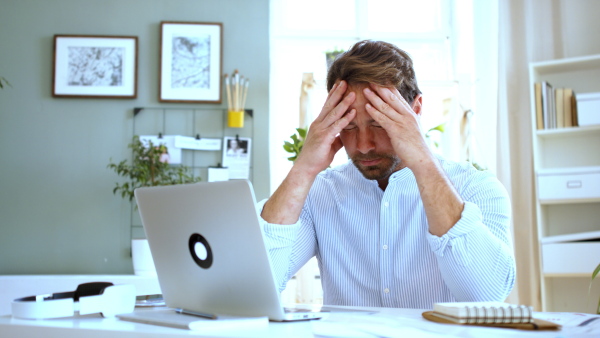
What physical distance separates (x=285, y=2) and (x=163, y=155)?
3.92 feet

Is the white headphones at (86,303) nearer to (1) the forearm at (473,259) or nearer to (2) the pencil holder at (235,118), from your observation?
(1) the forearm at (473,259)

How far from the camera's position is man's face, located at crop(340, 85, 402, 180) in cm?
150

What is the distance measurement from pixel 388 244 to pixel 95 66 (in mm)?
2650

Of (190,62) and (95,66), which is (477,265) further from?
(95,66)

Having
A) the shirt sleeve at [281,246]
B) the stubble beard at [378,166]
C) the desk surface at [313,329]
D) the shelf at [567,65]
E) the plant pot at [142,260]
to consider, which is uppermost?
the shelf at [567,65]

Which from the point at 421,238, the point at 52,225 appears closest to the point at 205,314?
the point at 421,238

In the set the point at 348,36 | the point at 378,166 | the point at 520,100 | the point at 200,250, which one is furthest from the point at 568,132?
the point at 200,250

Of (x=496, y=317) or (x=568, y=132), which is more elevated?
(x=568, y=132)

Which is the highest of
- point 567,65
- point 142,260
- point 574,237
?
point 567,65

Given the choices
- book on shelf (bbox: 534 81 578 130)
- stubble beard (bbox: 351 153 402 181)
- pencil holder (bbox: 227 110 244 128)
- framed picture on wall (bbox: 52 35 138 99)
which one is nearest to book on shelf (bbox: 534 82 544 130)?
book on shelf (bbox: 534 81 578 130)

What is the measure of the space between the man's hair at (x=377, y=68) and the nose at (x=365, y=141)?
0.12 meters

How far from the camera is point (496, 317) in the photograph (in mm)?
938

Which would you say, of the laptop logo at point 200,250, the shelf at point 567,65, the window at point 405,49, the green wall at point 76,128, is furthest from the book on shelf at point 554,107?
the laptop logo at point 200,250

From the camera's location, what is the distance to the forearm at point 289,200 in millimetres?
1396
